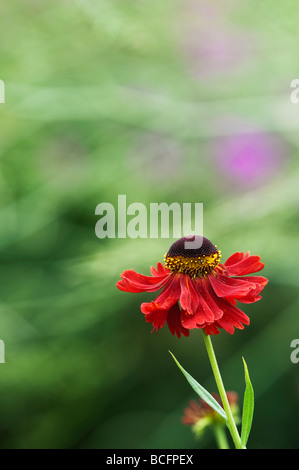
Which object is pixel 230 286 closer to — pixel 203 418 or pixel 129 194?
pixel 203 418

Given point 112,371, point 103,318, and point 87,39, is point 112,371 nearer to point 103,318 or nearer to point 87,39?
point 103,318

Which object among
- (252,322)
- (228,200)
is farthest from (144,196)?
(252,322)

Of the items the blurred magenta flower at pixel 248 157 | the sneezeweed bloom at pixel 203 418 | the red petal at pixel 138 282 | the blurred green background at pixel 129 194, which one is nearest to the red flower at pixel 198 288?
the red petal at pixel 138 282

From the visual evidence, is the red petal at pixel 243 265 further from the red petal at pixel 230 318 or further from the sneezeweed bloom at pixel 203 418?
the sneezeweed bloom at pixel 203 418

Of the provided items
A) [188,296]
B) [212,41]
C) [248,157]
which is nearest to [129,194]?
[248,157]

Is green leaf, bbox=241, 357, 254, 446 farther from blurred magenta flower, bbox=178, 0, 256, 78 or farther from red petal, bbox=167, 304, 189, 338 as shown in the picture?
blurred magenta flower, bbox=178, 0, 256, 78

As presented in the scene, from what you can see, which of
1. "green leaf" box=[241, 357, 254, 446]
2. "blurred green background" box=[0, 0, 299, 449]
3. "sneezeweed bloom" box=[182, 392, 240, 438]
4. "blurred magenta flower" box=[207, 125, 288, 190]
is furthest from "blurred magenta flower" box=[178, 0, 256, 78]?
"green leaf" box=[241, 357, 254, 446]
